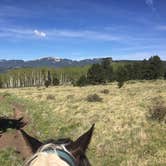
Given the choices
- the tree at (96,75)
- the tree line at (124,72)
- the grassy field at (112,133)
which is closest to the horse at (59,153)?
the grassy field at (112,133)

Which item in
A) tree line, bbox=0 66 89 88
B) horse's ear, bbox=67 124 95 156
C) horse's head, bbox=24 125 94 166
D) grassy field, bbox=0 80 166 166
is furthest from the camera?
tree line, bbox=0 66 89 88

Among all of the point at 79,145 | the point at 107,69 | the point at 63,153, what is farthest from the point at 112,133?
the point at 107,69

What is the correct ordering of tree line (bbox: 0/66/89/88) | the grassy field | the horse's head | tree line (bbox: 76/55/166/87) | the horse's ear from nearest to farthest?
the horse's head → the horse's ear → the grassy field → tree line (bbox: 76/55/166/87) → tree line (bbox: 0/66/89/88)

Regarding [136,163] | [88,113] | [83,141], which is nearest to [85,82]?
[88,113]

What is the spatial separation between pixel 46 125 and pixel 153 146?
25.9ft

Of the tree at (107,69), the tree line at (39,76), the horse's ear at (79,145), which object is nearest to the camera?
the horse's ear at (79,145)

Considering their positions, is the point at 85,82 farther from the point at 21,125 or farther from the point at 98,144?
the point at 98,144

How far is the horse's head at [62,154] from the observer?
5.02 feet

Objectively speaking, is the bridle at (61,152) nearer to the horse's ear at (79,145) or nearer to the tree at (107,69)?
the horse's ear at (79,145)

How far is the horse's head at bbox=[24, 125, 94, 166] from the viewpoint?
1.53 meters

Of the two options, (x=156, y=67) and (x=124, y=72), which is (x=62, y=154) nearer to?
(x=156, y=67)

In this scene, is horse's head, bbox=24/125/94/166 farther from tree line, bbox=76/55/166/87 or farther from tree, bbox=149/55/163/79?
tree, bbox=149/55/163/79

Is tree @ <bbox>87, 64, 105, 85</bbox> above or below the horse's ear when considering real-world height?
below

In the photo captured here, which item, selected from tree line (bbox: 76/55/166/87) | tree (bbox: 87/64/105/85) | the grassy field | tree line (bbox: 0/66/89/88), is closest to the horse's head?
the grassy field
